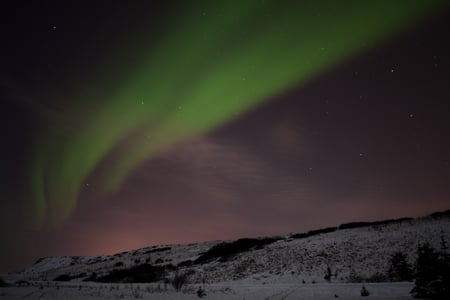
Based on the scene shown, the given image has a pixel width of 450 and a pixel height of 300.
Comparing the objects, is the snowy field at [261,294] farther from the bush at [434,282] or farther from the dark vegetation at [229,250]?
the dark vegetation at [229,250]

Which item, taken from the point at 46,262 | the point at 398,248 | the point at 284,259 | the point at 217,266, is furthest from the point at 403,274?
the point at 46,262

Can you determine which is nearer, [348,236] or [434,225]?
[434,225]

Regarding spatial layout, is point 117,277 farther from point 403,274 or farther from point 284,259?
point 403,274

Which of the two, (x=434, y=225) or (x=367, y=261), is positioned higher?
(x=434, y=225)

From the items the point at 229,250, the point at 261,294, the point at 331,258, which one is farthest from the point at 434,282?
the point at 229,250

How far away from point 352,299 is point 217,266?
31655 mm

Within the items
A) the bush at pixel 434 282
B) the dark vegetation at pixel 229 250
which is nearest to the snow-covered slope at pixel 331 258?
the dark vegetation at pixel 229 250

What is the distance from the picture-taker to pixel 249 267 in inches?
1471

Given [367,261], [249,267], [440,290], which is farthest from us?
[249,267]

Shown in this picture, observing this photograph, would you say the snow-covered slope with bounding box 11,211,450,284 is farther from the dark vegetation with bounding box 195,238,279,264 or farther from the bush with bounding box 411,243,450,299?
the bush with bounding box 411,243,450,299

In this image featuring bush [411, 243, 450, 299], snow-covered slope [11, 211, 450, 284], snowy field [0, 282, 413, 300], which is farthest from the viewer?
snow-covered slope [11, 211, 450, 284]

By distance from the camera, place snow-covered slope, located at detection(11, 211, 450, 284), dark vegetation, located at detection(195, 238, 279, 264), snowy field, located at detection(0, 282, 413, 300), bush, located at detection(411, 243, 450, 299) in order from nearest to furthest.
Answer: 1. bush, located at detection(411, 243, 450, 299)
2. snowy field, located at detection(0, 282, 413, 300)
3. snow-covered slope, located at detection(11, 211, 450, 284)
4. dark vegetation, located at detection(195, 238, 279, 264)

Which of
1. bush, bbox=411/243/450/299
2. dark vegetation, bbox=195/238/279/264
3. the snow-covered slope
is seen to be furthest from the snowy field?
dark vegetation, bbox=195/238/279/264

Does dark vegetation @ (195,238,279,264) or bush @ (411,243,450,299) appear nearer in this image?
bush @ (411,243,450,299)
